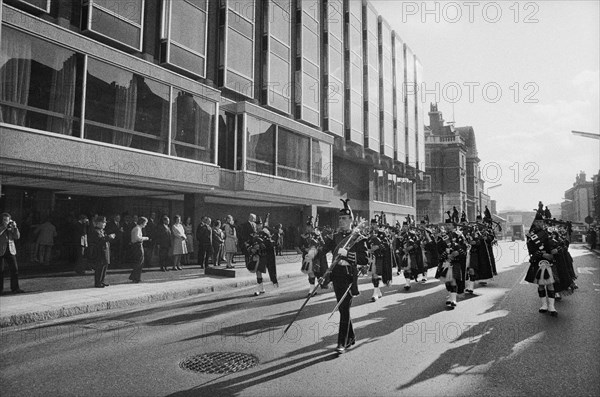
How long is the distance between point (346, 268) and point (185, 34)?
13834 millimetres

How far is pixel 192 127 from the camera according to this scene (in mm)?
15828

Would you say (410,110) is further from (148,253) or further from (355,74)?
(148,253)

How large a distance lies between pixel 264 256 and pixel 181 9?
1120 cm

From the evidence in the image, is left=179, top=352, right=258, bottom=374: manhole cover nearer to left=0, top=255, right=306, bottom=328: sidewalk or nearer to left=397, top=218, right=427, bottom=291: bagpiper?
left=0, top=255, right=306, bottom=328: sidewalk

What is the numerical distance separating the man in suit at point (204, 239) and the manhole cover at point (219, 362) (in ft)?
32.9

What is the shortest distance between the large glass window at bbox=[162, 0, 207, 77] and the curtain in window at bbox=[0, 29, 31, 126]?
533 cm

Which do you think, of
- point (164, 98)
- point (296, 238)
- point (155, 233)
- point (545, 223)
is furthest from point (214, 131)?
point (545, 223)

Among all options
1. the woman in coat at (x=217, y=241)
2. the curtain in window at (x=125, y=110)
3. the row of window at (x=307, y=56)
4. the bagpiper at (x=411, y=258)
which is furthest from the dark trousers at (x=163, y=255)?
the bagpiper at (x=411, y=258)

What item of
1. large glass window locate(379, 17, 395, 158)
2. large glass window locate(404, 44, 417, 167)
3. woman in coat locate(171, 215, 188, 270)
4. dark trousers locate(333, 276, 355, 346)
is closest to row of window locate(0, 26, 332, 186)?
woman in coat locate(171, 215, 188, 270)

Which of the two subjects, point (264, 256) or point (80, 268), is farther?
point (80, 268)

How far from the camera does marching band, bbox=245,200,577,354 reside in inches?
252

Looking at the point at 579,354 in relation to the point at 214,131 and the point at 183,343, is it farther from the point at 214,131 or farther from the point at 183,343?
the point at 214,131

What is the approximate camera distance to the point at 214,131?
54.2ft

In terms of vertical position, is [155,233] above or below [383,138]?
below
